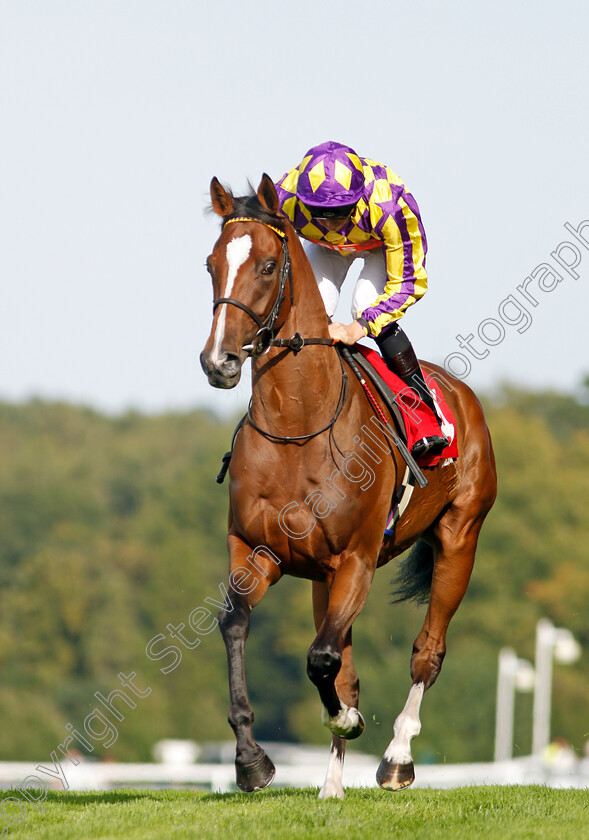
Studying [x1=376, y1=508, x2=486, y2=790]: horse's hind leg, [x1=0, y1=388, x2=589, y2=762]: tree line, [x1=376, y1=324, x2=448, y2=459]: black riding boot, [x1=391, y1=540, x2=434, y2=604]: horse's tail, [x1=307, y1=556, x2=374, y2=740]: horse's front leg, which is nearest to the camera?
[x1=307, y1=556, x2=374, y2=740]: horse's front leg

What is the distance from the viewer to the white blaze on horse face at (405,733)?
6336 mm

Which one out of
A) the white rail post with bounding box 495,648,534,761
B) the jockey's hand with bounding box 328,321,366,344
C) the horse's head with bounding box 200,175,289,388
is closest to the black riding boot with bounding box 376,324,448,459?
the jockey's hand with bounding box 328,321,366,344

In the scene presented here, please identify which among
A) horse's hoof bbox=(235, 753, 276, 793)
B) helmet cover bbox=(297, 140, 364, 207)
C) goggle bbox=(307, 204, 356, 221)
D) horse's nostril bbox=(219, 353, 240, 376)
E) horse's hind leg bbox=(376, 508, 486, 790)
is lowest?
horse's hoof bbox=(235, 753, 276, 793)

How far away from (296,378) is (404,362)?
1.16m

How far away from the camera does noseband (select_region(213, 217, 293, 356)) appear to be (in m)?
5.23

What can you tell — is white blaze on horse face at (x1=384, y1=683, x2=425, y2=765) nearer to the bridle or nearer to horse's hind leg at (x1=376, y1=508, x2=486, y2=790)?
horse's hind leg at (x1=376, y1=508, x2=486, y2=790)

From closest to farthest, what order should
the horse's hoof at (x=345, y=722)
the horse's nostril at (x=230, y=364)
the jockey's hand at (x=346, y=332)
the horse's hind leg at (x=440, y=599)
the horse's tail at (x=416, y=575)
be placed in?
the horse's nostril at (x=230, y=364)
the horse's hoof at (x=345, y=722)
the jockey's hand at (x=346, y=332)
the horse's hind leg at (x=440, y=599)
the horse's tail at (x=416, y=575)

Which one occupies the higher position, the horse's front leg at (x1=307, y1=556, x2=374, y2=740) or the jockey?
the jockey

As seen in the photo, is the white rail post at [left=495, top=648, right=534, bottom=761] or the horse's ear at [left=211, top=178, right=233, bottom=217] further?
the white rail post at [left=495, top=648, right=534, bottom=761]

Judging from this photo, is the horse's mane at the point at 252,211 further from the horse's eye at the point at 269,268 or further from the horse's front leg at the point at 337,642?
the horse's front leg at the point at 337,642

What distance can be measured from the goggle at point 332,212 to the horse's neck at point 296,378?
1.45 ft

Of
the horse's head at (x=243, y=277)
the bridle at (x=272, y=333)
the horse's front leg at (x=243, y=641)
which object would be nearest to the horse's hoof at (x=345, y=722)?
the horse's front leg at (x=243, y=641)

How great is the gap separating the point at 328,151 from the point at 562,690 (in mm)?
34435

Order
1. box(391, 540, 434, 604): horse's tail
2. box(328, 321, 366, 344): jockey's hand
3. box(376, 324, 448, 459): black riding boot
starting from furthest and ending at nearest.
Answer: box(391, 540, 434, 604): horse's tail
box(376, 324, 448, 459): black riding boot
box(328, 321, 366, 344): jockey's hand
